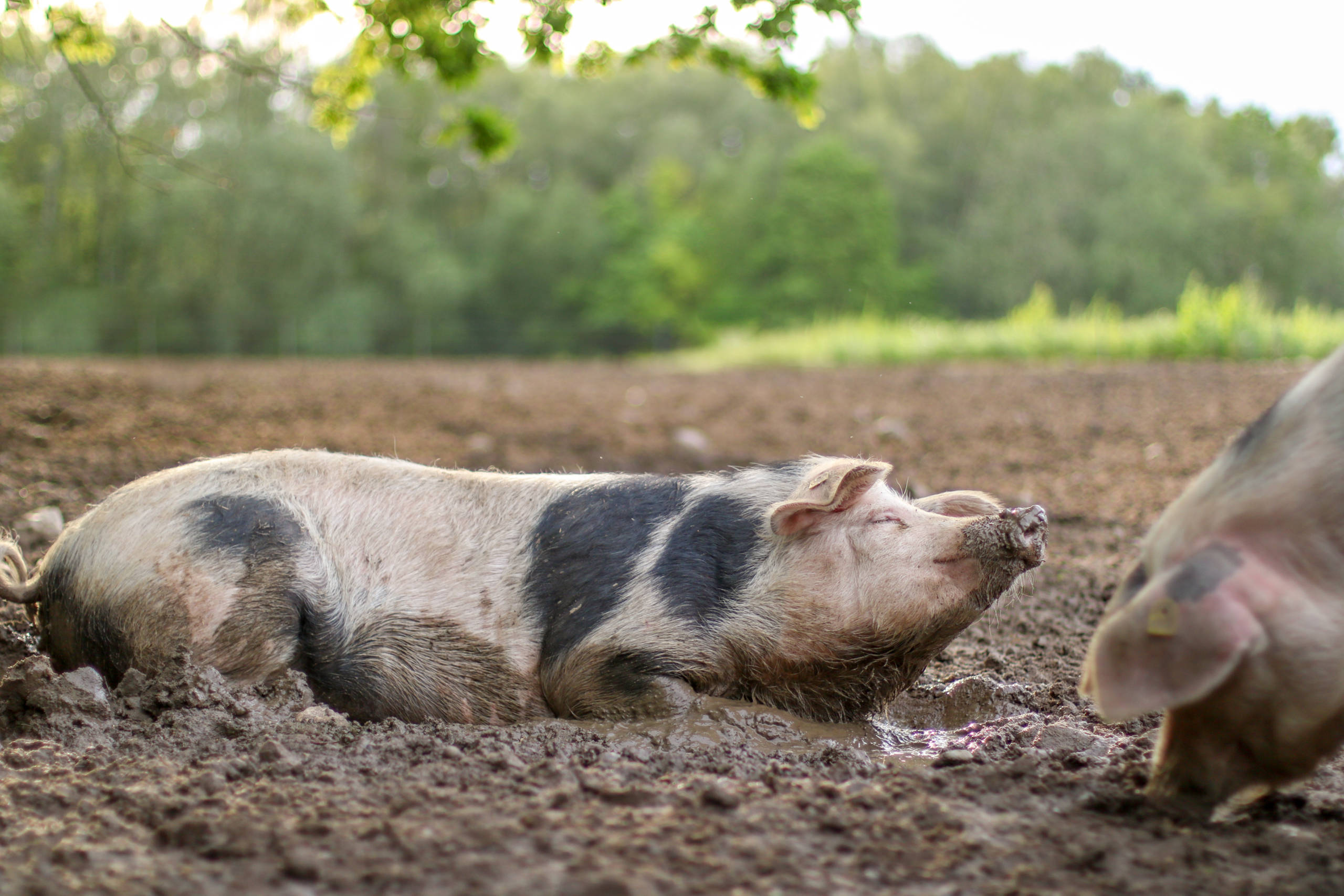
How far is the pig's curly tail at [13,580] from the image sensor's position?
3.16 m

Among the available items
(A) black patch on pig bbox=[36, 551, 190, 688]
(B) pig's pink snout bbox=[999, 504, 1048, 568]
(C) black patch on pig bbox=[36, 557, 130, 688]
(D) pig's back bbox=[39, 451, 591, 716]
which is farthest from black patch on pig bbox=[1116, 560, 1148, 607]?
(C) black patch on pig bbox=[36, 557, 130, 688]

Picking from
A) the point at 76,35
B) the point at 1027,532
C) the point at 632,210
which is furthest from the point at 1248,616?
the point at 632,210

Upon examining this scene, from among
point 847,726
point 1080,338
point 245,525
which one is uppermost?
point 1080,338

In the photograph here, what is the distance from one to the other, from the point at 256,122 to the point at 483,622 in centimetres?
4096

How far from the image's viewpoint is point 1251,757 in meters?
2.05

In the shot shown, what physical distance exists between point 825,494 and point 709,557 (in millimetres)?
363

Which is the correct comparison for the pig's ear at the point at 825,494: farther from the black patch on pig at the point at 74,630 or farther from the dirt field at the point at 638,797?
the black patch on pig at the point at 74,630

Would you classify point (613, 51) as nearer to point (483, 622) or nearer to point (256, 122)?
point (483, 622)

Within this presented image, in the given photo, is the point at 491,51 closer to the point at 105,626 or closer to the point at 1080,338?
the point at 105,626

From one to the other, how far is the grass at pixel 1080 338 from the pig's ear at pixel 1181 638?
1123cm

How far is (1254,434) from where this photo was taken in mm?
2154

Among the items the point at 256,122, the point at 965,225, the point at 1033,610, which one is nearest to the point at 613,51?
the point at 1033,610

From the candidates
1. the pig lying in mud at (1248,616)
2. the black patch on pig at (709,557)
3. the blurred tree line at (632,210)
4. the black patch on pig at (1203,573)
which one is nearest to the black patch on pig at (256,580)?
the black patch on pig at (709,557)

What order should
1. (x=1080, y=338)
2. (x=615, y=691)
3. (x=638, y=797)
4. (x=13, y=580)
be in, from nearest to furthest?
1. (x=638, y=797)
2. (x=615, y=691)
3. (x=13, y=580)
4. (x=1080, y=338)
